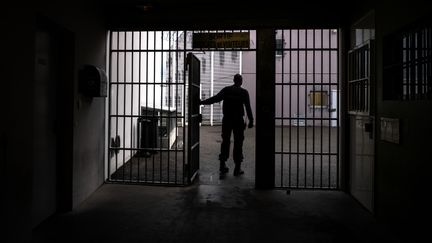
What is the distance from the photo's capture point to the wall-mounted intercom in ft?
15.5

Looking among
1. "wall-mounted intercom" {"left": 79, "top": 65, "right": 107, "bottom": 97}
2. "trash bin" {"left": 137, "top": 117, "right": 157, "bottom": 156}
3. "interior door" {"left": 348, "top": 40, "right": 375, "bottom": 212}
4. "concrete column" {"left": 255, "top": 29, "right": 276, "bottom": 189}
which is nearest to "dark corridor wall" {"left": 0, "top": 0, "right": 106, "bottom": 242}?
"wall-mounted intercom" {"left": 79, "top": 65, "right": 107, "bottom": 97}

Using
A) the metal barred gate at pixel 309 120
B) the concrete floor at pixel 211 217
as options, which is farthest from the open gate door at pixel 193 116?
the metal barred gate at pixel 309 120

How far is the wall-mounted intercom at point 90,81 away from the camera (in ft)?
15.5

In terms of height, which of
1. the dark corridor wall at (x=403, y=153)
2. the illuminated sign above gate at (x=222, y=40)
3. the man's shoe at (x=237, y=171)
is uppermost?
the illuminated sign above gate at (x=222, y=40)

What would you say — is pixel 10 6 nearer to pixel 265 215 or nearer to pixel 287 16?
pixel 265 215

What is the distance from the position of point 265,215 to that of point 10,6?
3439 mm

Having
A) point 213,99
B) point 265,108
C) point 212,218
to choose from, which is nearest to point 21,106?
point 212,218

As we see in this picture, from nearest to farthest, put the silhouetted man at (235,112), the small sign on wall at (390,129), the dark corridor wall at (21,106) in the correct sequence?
the dark corridor wall at (21,106) < the small sign on wall at (390,129) < the silhouetted man at (235,112)

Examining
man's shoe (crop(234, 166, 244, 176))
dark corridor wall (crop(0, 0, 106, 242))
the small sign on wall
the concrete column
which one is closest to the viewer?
dark corridor wall (crop(0, 0, 106, 242))

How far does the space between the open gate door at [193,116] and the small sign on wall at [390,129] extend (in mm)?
2928

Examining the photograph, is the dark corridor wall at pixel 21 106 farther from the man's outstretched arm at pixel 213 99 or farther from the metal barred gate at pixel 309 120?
the metal barred gate at pixel 309 120

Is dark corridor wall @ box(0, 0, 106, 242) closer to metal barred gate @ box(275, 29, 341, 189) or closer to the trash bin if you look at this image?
metal barred gate @ box(275, 29, 341, 189)

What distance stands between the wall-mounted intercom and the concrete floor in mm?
1471

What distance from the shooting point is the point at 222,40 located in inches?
236
